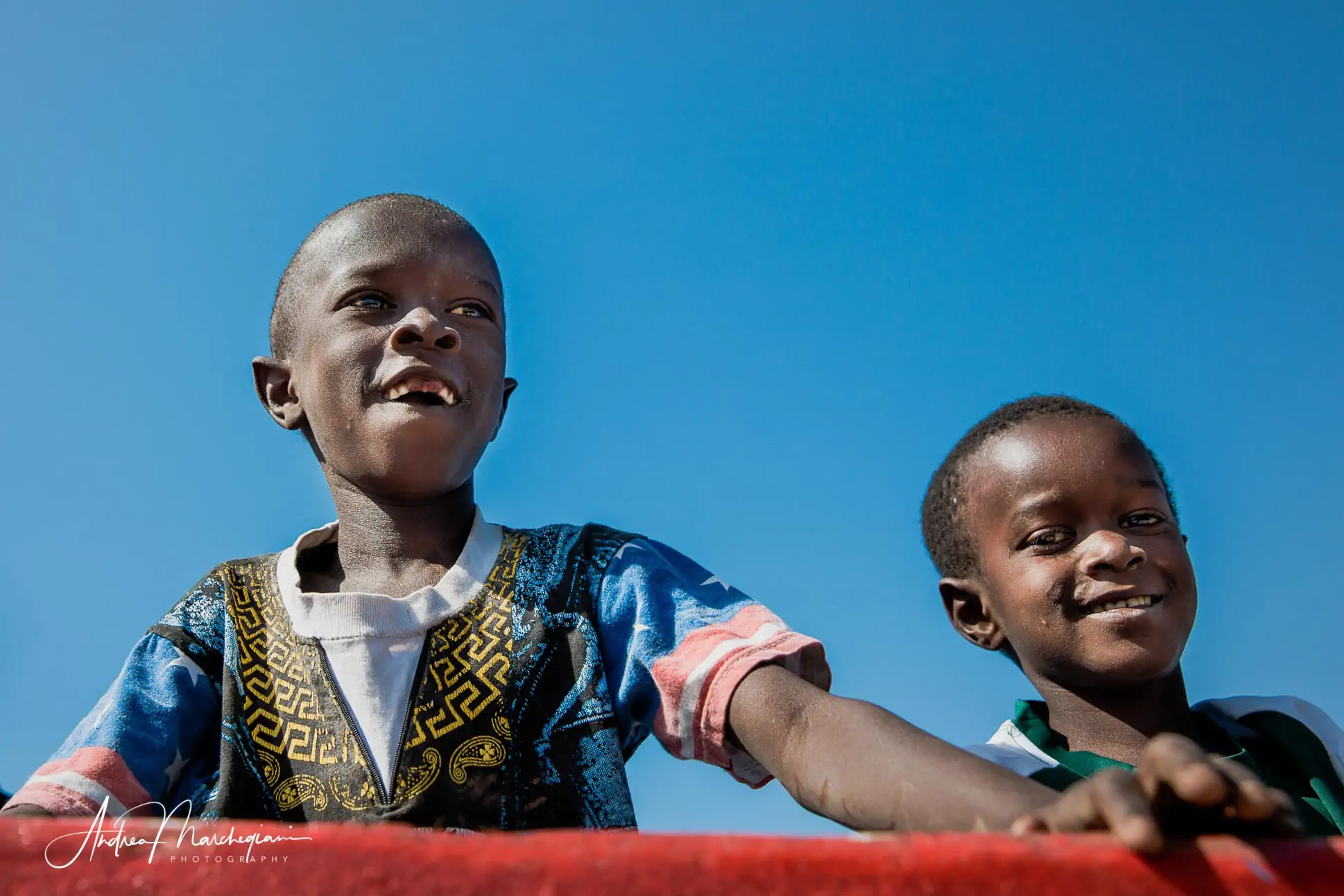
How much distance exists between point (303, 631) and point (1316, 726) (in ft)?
6.85

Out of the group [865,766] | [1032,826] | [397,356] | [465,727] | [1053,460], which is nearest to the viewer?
[1032,826]

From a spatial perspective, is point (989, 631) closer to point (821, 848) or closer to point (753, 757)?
point (753, 757)

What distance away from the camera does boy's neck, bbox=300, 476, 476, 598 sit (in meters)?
2.34

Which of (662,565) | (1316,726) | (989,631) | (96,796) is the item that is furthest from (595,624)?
(1316,726)

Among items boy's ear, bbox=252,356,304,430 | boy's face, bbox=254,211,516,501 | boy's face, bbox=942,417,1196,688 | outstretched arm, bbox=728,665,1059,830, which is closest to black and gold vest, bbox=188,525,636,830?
boy's face, bbox=254,211,516,501

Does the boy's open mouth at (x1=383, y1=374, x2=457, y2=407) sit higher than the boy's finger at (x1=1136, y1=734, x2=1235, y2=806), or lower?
higher

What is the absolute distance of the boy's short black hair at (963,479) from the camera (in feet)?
9.44

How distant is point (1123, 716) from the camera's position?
2568mm

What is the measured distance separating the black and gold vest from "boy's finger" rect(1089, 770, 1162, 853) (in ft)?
3.79

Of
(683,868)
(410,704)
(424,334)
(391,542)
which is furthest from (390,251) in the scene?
(683,868)

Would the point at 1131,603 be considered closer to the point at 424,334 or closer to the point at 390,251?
the point at 424,334

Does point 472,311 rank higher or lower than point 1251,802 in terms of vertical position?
higher

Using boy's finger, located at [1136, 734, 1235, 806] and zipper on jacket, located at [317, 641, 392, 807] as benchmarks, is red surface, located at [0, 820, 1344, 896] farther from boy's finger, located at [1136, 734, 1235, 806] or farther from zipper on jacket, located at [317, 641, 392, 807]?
zipper on jacket, located at [317, 641, 392, 807]

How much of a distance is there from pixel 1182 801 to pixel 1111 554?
1.54 metres
